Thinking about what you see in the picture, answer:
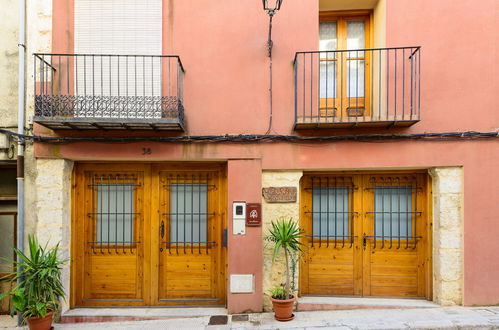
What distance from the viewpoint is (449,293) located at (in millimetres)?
4461

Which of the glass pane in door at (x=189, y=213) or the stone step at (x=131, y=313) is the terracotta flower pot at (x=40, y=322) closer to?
the stone step at (x=131, y=313)

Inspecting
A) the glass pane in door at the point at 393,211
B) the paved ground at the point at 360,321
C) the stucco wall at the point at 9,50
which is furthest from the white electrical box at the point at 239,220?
the stucco wall at the point at 9,50

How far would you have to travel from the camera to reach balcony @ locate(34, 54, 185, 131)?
4.33 metres

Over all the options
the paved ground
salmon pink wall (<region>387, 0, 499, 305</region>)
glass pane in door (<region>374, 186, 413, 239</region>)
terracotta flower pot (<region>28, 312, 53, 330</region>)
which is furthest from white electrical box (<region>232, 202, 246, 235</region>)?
salmon pink wall (<region>387, 0, 499, 305</region>)

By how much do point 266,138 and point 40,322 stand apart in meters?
4.12

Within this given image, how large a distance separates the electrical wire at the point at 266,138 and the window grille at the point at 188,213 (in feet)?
2.39

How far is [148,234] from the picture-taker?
16.0 ft

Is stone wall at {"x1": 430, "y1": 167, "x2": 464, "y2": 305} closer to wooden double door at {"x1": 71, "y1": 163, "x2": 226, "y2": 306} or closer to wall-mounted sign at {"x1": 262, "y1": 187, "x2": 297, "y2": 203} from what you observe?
wall-mounted sign at {"x1": 262, "y1": 187, "x2": 297, "y2": 203}

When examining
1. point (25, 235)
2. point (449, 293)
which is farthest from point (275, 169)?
point (25, 235)

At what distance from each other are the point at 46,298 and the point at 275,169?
377 centimetres

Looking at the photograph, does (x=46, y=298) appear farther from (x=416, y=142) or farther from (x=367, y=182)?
(x=416, y=142)

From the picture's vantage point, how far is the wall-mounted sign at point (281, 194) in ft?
15.0

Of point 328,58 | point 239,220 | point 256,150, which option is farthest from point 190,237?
point 328,58

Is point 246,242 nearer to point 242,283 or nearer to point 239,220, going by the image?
point 239,220
